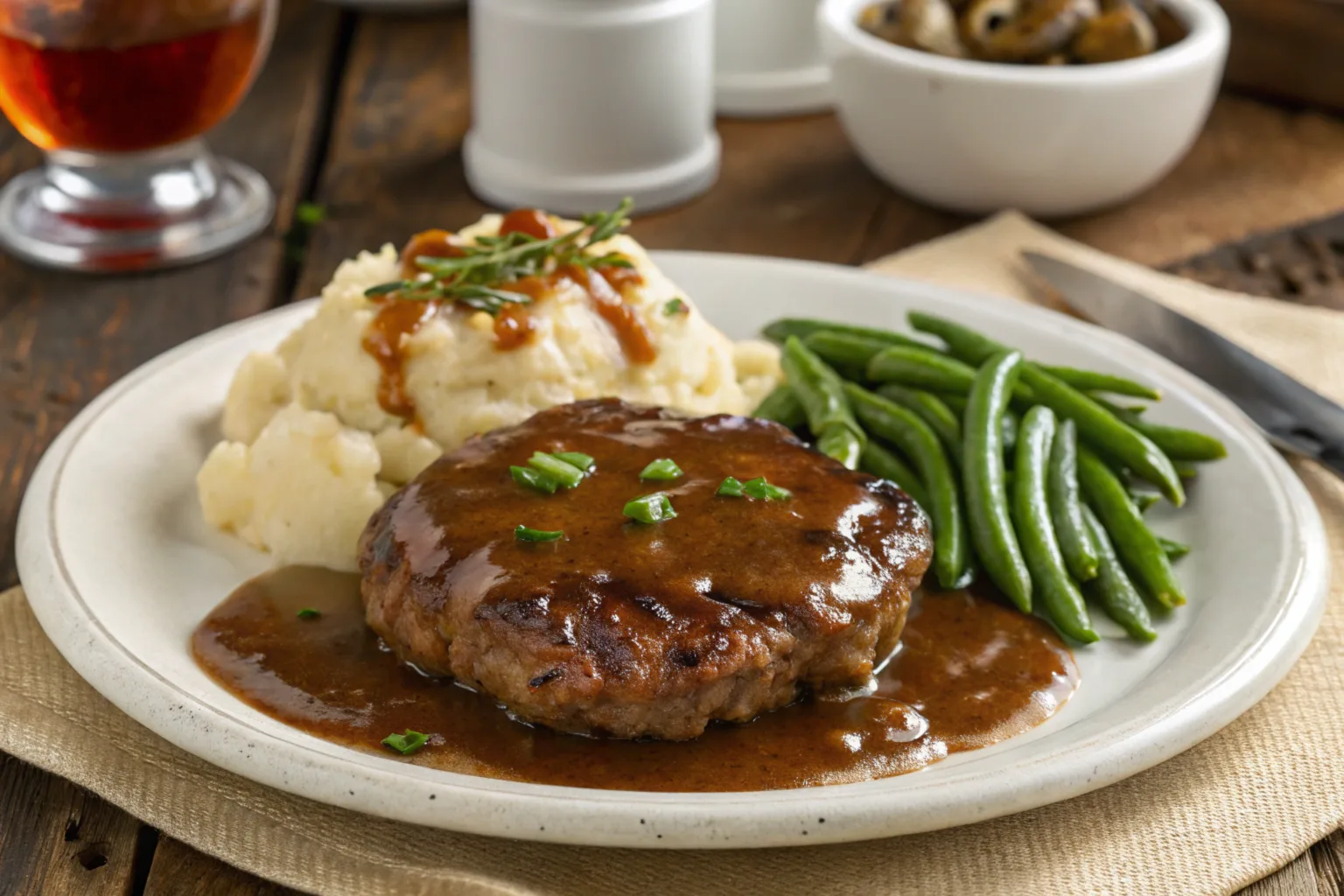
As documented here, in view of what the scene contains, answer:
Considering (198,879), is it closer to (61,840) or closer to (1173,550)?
(61,840)

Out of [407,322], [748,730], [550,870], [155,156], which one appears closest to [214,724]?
[550,870]

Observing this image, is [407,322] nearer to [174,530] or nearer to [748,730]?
[174,530]

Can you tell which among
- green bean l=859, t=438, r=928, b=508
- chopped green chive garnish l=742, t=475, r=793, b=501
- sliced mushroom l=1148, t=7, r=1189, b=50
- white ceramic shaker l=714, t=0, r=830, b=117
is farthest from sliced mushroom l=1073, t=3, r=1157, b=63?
chopped green chive garnish l=742, t=475, r=793, b=501

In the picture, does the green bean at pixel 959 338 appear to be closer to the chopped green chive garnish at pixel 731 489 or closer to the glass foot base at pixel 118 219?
the chopped green chive garnish at pixel 731 489

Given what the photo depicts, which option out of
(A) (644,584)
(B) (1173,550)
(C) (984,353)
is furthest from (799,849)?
(C) (984,353)

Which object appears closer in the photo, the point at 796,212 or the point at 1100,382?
the point at 1100,382

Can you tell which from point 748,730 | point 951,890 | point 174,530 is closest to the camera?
point 951,890

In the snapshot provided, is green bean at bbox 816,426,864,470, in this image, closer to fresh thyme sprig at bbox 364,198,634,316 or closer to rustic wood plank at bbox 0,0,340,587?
fresh thyme sprig at bbox 364,198,634,316
